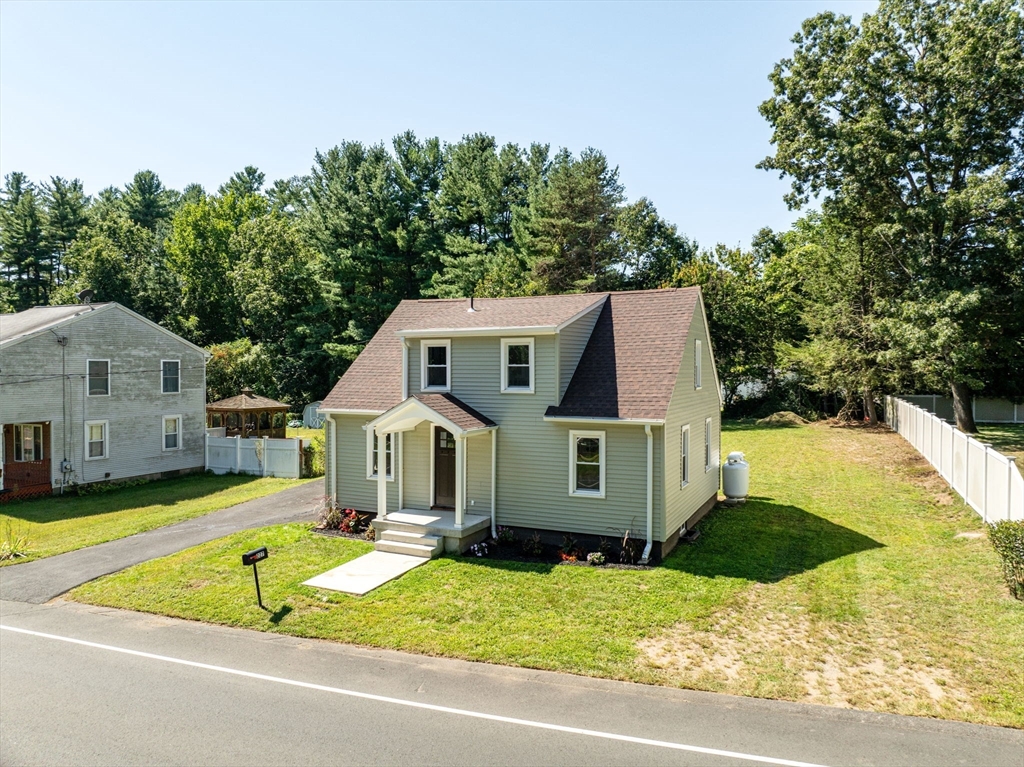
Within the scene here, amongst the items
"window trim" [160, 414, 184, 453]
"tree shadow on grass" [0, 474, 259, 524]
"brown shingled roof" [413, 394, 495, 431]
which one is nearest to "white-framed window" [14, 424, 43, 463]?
"tree shadow on grass" [0, 474, 259, 524]

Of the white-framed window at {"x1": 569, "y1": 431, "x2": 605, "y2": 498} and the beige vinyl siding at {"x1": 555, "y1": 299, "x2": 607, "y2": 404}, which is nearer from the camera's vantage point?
the white-framed window at {"x1": 569, "y1": 431, "x2": 605, "y2": 498}

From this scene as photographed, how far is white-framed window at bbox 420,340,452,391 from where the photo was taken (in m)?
15.6

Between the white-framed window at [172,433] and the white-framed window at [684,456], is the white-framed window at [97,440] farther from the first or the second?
the white-framed window at [684,456]

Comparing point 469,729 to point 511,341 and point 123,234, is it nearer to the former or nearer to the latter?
point 511,341

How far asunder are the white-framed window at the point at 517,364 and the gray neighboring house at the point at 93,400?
18.5 metres

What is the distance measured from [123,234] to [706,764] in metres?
59.4

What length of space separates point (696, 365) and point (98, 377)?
2285 centimetres

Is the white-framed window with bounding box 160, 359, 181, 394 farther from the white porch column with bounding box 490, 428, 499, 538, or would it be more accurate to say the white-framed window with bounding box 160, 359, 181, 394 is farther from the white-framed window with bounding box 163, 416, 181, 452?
the white porch column with bounding box 490, 428, 499, 538

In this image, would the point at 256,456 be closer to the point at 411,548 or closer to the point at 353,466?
the point at 353,466

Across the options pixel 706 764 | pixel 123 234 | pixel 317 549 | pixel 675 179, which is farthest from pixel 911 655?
pixel 123 234

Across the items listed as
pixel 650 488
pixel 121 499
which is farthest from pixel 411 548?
pixel 121 499

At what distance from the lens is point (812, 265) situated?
123ft

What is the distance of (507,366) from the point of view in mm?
14758

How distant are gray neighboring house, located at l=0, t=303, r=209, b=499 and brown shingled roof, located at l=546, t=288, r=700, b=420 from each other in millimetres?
19925
